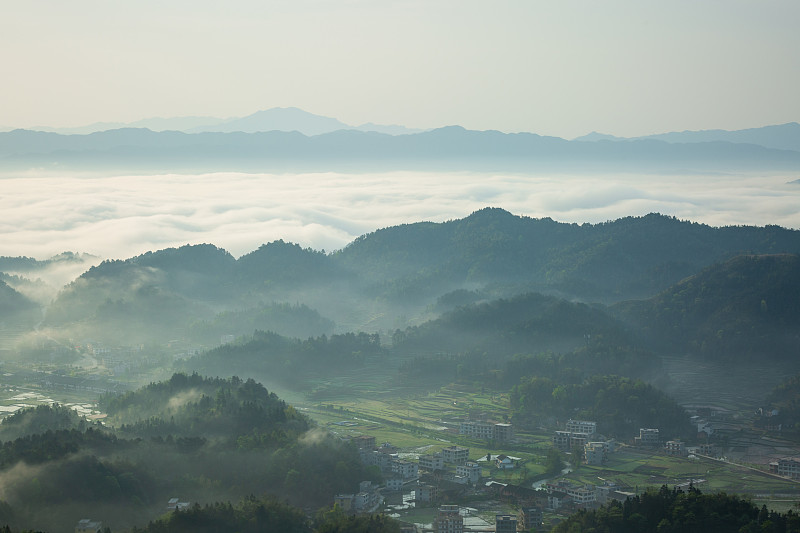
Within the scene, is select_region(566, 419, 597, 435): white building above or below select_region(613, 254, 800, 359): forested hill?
below

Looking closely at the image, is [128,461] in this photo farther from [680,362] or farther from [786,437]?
[680,362]

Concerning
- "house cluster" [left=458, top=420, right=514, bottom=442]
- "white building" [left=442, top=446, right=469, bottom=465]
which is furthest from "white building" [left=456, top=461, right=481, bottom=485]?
"house cluster" [left=458, top=420, right=514, bottom=442]

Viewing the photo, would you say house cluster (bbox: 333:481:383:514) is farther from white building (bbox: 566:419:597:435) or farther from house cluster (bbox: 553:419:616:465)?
white building (bbox: 566:419:597:435)

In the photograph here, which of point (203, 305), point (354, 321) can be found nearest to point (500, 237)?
point (354, 321)

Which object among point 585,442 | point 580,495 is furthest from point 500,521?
point 585,442

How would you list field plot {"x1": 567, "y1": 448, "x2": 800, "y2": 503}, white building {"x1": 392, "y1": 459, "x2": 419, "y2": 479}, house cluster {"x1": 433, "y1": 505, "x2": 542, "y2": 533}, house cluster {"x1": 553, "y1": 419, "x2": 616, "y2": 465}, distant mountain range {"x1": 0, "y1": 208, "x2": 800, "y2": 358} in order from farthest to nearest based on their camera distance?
distant mountain range {"x1": 0, "y1": 208, "x2": 800, "y2": 358}, house cluster {"x1": 553, "y1": 419, "x2": 616, "y2": 465}, white building {"x1": 392, "y1": 459, "x2": 419, "y2": 479}, field plot {"x1": 567, "y1": 448, "x2": 800, "y2": 503}, house cluster {"x1": 433, "y1": 505, "x2": 542, "y2": 533}

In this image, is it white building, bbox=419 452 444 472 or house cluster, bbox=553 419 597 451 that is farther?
house cluster, bbox=553 419 597 451

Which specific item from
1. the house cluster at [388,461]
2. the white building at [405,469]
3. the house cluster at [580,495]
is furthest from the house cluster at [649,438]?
the white building at [405,469]

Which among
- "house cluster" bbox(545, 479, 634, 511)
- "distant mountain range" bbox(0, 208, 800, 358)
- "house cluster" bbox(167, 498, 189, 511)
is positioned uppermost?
"distant mountain range" bbox(0, 208, 800, 358)
